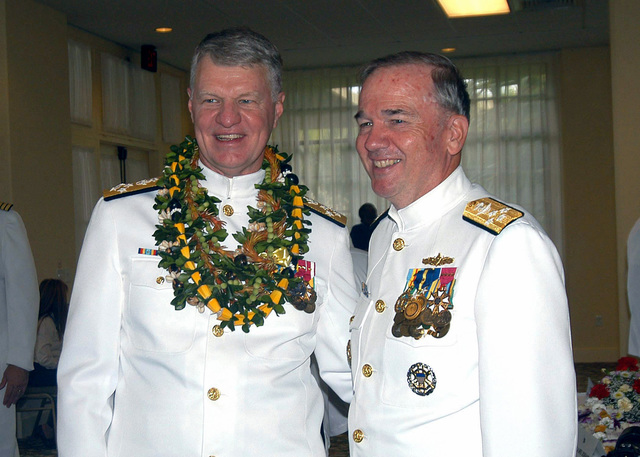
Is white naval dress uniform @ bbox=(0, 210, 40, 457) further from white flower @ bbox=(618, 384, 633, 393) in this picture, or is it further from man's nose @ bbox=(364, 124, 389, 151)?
white flower @ bbox=(618, 384, 633, 393)

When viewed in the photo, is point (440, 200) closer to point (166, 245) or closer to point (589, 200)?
point (166, 245)

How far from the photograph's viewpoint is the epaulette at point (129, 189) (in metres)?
2.00

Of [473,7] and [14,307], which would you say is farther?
[473,7]

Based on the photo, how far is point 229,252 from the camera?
1.98m

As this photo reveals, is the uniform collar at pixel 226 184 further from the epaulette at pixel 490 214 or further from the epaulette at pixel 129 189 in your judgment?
the epaulette at pixel 490 214

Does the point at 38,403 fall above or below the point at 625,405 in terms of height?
below

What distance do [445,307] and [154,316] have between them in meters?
0.76

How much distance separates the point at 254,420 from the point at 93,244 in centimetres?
62

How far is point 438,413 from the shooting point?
1.53 metres

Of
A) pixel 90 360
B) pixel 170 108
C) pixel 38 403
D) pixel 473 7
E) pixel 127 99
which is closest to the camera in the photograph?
pixel 90 360

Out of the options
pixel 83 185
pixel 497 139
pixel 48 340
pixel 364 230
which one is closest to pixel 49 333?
pixel 48 340

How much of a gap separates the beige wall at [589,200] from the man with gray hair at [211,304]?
25.3ft

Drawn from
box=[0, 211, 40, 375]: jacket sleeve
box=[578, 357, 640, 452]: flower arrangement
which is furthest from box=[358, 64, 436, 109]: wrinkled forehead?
box=[0, 211, 40, 375]: jacket sleeve

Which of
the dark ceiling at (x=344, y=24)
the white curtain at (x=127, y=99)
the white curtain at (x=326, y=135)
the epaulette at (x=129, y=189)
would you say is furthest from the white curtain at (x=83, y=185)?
the epaulette at (x=129, y=189)
